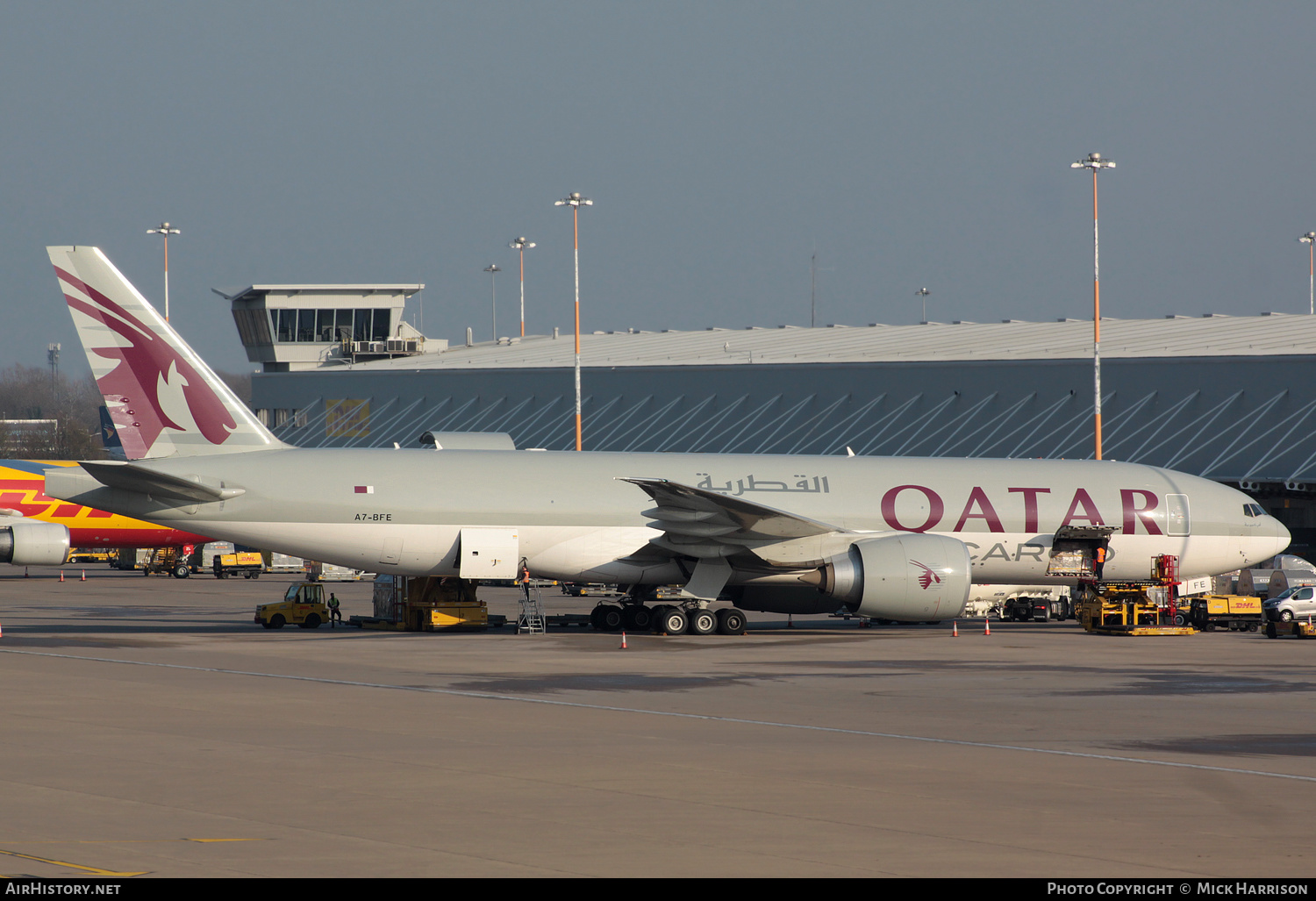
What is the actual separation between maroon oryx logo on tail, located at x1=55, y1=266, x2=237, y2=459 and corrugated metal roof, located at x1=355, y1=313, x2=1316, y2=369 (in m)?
36.1

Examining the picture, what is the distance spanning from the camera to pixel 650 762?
14.7 m

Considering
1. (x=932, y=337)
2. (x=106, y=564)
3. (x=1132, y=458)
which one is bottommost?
(x=106, y=564)

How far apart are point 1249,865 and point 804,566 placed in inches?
858

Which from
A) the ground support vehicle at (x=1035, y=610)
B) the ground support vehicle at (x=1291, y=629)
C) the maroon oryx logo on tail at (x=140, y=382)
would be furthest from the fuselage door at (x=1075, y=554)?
the maroon oryx logo on tail at (x=140, y=382)

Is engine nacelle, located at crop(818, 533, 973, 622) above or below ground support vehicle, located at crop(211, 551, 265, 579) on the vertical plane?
above

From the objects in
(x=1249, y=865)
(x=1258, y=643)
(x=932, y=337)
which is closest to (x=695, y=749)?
(x=1249, y=865)

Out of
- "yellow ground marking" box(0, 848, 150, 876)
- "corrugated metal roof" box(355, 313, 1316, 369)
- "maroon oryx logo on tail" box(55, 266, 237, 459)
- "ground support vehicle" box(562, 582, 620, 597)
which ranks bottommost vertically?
"ground support vehicle" box(562, 582, 620, 597)

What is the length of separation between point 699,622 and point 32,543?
3389 centimetres

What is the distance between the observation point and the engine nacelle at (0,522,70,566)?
2164 inches

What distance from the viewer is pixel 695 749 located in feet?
51.1

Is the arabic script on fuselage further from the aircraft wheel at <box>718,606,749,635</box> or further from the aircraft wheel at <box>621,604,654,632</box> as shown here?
the aircraft wheel at <box>621,604,654,632</box>

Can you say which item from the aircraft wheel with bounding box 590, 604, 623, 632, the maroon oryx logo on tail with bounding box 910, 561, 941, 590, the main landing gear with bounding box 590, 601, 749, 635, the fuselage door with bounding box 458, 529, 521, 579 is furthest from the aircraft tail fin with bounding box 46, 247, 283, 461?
the maroon oryx logo on tail with bounding box 910, 561, 941, 590

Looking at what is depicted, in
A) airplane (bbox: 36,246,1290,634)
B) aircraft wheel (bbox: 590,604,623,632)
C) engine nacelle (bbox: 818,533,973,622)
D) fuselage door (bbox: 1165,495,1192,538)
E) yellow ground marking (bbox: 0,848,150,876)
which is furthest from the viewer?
fuselage door (bbox: 1165,495,1192,538)
